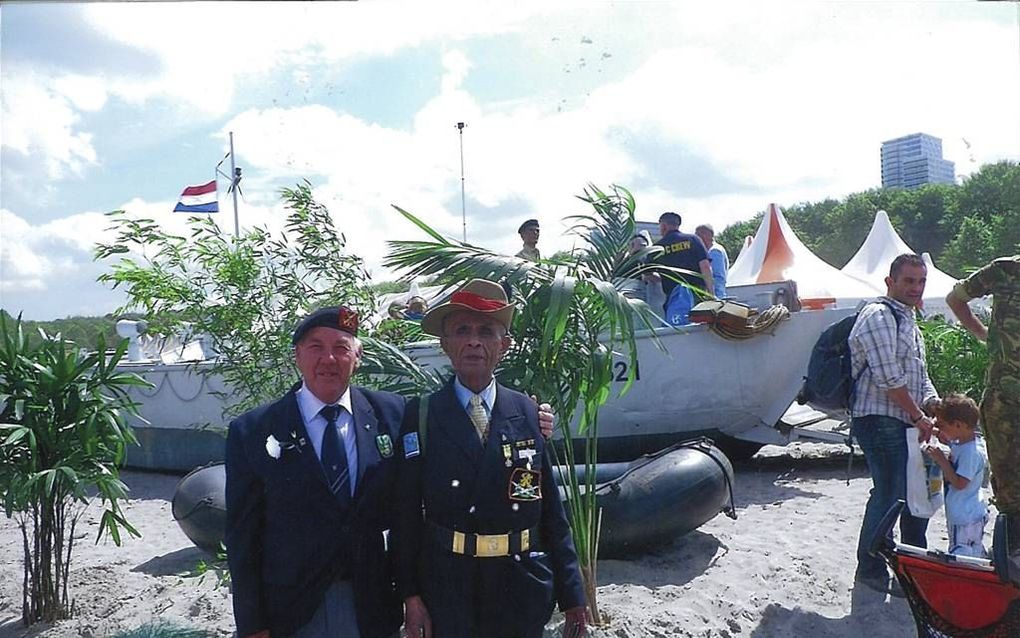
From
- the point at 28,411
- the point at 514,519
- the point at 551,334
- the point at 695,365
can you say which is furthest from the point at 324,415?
the point at 695,365

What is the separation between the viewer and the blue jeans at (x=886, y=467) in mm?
4559

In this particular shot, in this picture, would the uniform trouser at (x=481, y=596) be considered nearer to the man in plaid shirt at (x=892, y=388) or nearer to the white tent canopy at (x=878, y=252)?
the man in plaid shirt at (x=892, y=388)

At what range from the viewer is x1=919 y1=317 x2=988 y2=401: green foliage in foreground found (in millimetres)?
9935

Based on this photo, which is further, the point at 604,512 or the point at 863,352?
the point at 604,512

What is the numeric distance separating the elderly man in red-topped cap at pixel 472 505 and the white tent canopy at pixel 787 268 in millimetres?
14969

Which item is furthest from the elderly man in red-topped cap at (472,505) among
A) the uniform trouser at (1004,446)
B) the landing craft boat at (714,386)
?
the landing craft boat at (714,386)

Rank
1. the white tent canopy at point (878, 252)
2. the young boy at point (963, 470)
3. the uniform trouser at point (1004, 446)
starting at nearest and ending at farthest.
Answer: the uniform trouser at point (1004, 446) < the young boy at point (963, 470) < the white tent canopy at point (878, 252)

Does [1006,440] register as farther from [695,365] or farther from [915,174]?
[915,174]

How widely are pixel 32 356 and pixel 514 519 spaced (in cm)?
346

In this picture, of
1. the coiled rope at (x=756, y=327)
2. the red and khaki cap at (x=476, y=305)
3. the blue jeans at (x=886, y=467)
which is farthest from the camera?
the coiled rope at (x=756, y=327)

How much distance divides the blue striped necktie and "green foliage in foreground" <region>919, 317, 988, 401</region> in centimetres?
901

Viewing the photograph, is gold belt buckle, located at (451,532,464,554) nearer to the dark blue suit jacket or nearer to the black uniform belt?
the black uniform belt

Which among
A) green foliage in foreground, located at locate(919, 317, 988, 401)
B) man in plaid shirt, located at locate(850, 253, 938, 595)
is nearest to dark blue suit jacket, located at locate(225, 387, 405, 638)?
man in plaid shirt, located at locate(850, 253, 938, 595)

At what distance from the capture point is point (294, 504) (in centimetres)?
254
